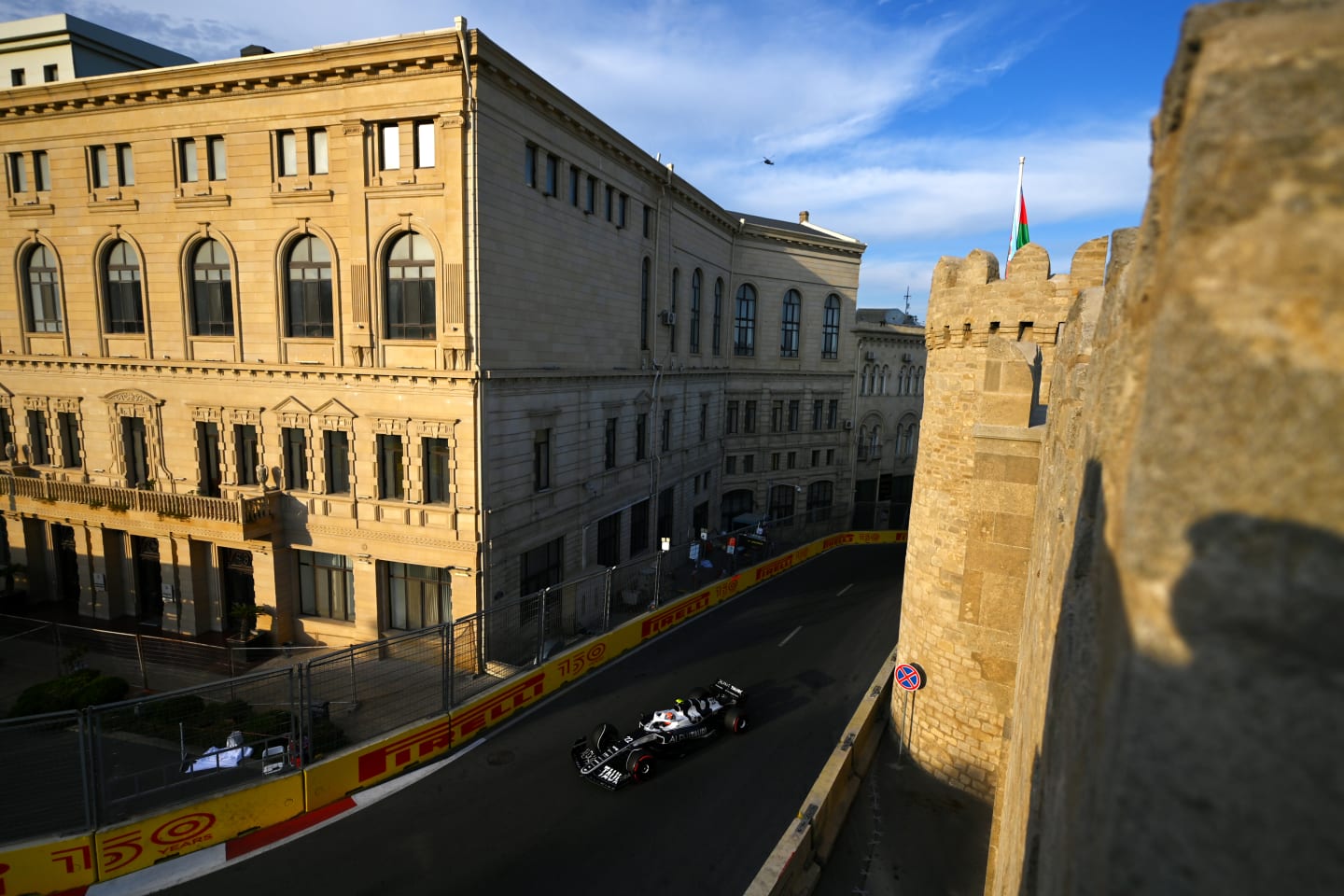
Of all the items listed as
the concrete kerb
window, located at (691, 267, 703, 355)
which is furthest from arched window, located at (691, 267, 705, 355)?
the concrete kerb

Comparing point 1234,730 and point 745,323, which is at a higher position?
point 745,323

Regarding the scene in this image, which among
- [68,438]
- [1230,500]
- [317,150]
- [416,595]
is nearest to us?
[1230,500]

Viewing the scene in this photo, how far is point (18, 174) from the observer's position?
22609 millimetres

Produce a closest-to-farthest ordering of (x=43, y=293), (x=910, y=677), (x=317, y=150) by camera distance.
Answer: (x=910, y=677) < (x=317, y=150) < (x=43, y=293)

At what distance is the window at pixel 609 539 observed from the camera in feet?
82.7

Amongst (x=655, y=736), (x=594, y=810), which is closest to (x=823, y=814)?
(x=655, y=736)

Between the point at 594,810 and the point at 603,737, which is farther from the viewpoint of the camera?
the point at 603,737

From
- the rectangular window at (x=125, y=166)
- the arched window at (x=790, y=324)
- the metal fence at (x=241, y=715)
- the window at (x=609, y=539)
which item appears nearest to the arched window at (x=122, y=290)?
the rectangular window at (x=125, y=166)

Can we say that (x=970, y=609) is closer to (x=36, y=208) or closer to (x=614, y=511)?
(x=614, y=511)

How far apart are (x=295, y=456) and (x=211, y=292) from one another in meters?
5.95

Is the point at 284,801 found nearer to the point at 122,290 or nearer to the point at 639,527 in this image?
the point at 639,527

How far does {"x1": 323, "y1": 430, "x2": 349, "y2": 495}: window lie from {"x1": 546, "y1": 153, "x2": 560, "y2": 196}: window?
998 centimetres

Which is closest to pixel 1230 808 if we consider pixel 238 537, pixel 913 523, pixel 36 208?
pixel 913 523

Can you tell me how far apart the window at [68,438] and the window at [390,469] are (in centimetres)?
1295
